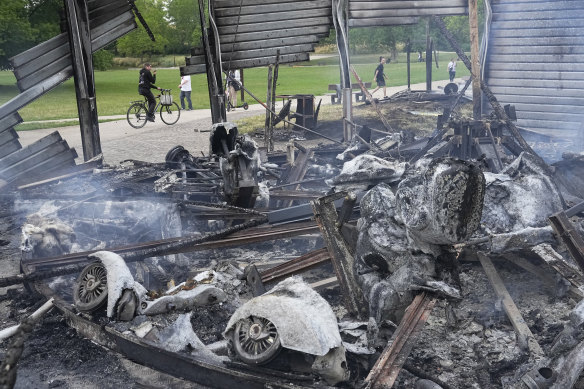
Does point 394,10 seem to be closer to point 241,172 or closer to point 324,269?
point 241,172

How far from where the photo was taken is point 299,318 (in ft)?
12.4

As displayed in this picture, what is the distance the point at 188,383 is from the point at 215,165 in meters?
5.77

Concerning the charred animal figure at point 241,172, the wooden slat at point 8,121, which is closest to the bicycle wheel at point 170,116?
the wooden slat at point 8,121

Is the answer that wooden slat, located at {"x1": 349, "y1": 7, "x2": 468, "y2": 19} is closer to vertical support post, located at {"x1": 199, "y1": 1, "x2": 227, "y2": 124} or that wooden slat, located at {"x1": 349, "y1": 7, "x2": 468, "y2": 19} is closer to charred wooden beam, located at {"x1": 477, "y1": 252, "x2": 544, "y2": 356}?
vertical support post, located at {"x1": 199, "y1": 1, "x2": 227, "y2": 124}

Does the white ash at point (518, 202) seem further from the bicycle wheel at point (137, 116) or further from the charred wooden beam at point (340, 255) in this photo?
the bicycle wheel at point (137, 116)

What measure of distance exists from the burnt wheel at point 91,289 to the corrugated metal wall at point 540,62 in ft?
39.8

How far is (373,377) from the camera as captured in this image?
11.7ft

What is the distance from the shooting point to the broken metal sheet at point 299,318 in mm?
3703

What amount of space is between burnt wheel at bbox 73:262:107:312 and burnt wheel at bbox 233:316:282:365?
4.79 ft

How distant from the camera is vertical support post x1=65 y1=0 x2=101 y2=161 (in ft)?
35.9

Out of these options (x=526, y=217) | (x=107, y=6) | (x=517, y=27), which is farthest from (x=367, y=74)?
(x=526, y=217)

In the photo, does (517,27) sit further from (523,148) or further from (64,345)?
(64,345)

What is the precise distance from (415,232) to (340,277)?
1.07 metres

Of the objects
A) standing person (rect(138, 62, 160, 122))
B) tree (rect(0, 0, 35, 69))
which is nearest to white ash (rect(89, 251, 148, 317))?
standing person (rect(138, 62, 160, 122))
